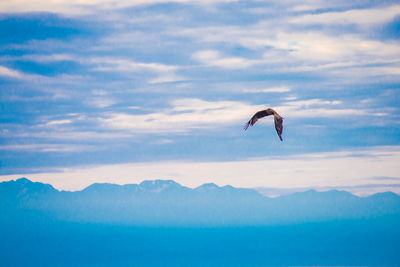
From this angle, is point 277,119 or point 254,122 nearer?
point 277,119

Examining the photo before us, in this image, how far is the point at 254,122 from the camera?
2828 centimetres

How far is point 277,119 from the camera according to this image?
26.2 meters

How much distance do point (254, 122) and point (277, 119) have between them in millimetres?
2216
